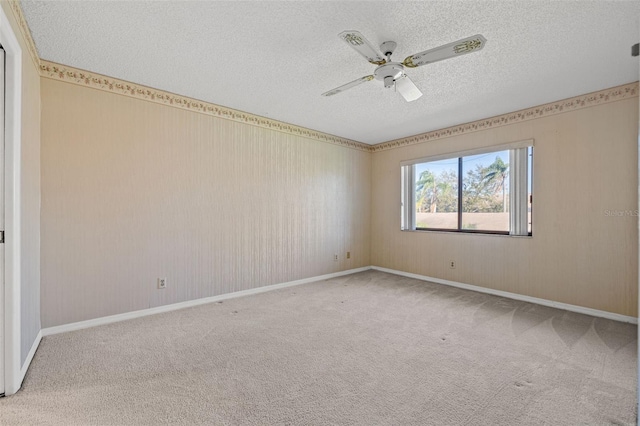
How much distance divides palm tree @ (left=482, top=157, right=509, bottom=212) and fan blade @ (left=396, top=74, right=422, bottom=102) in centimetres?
228

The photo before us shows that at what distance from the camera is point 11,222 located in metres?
1.85

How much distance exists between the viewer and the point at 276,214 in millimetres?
4430

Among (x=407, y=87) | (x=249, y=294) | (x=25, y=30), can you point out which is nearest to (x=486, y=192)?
(x=407, y=87)

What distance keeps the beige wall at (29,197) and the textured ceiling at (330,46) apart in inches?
10.6

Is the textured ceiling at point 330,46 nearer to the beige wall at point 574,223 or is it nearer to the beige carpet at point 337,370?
the beige wall at point 574,223

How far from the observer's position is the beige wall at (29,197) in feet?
6.79

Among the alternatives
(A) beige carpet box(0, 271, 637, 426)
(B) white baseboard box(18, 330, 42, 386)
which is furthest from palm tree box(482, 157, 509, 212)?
(B) white baseboard box(18, 330, 42, 386)

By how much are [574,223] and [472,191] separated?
4.29 ft

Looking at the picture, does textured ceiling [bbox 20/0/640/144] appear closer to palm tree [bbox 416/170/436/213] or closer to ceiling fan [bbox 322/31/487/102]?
ceiling fan [bbox 322/31/487/102]

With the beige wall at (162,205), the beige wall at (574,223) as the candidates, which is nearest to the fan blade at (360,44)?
the beige wall at (162,205)

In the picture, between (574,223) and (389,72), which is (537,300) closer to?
(574,223)

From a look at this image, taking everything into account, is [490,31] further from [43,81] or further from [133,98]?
[43,81]

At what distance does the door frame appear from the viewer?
6.03ft

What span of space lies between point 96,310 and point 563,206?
5.20m
